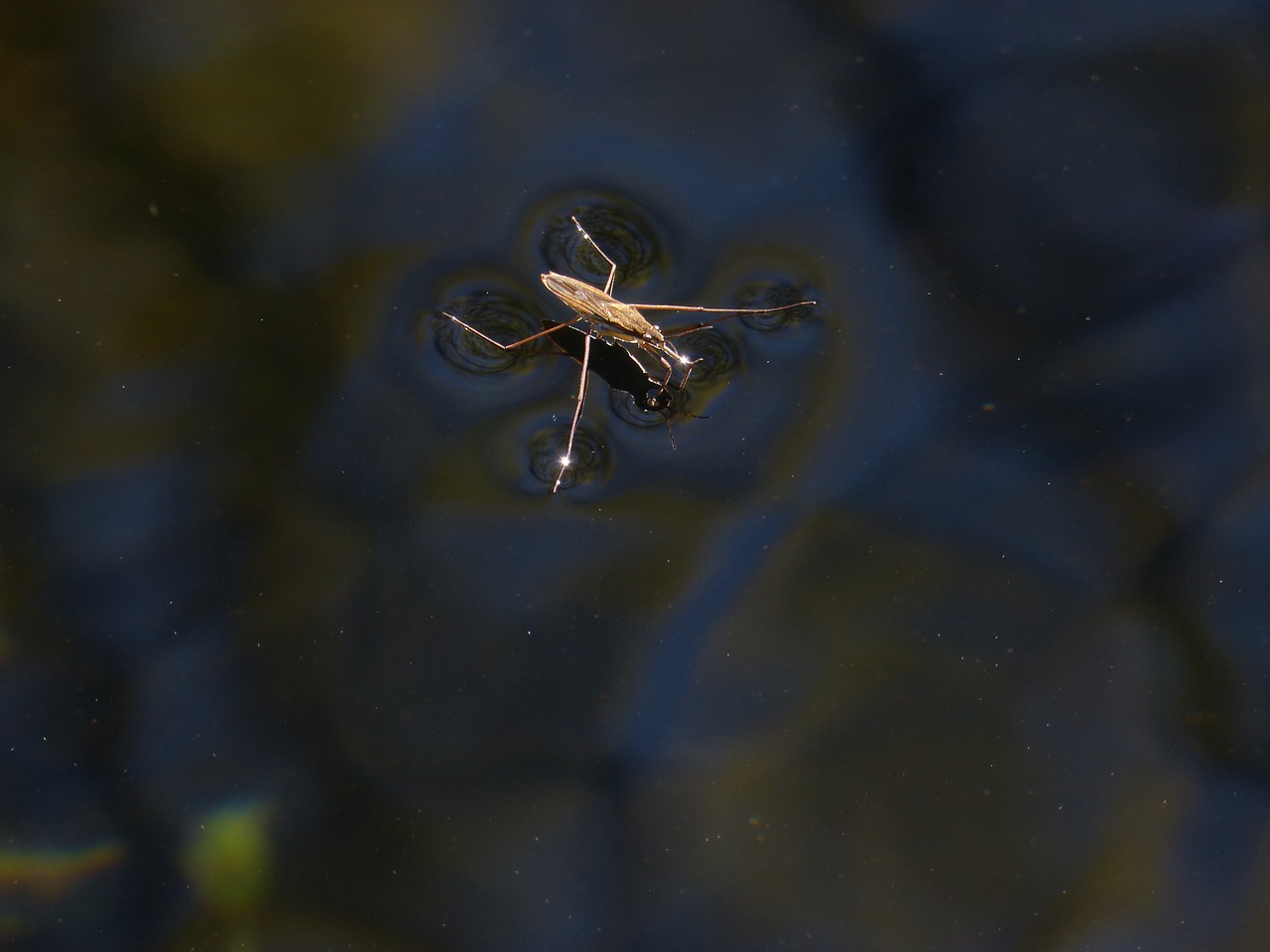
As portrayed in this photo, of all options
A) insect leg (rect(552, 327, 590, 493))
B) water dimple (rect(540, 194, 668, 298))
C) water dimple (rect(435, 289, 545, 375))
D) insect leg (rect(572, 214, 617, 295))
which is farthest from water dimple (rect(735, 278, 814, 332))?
water dimple (rect(435, 289, 545, 375))

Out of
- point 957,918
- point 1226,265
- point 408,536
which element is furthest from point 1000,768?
point 408,536

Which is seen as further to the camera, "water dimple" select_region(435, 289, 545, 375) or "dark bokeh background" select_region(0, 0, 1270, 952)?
"water dimple" select_region(435, 289, 545, 375)

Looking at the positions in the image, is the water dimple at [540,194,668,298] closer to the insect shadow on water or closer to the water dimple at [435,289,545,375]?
A: the insect shadow on water

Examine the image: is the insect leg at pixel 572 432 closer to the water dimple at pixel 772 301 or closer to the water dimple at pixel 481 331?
Answer: the water dimple at pixel 481 331

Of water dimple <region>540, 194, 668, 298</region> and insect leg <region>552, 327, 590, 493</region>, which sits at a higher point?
water dimple <region>540, 194, 668, 298</region>

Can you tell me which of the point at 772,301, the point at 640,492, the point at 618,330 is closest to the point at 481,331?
the point at 618,330

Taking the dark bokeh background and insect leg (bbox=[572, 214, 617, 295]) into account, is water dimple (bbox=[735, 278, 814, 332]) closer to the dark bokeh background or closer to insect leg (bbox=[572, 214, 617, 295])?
the dark bokeh background
